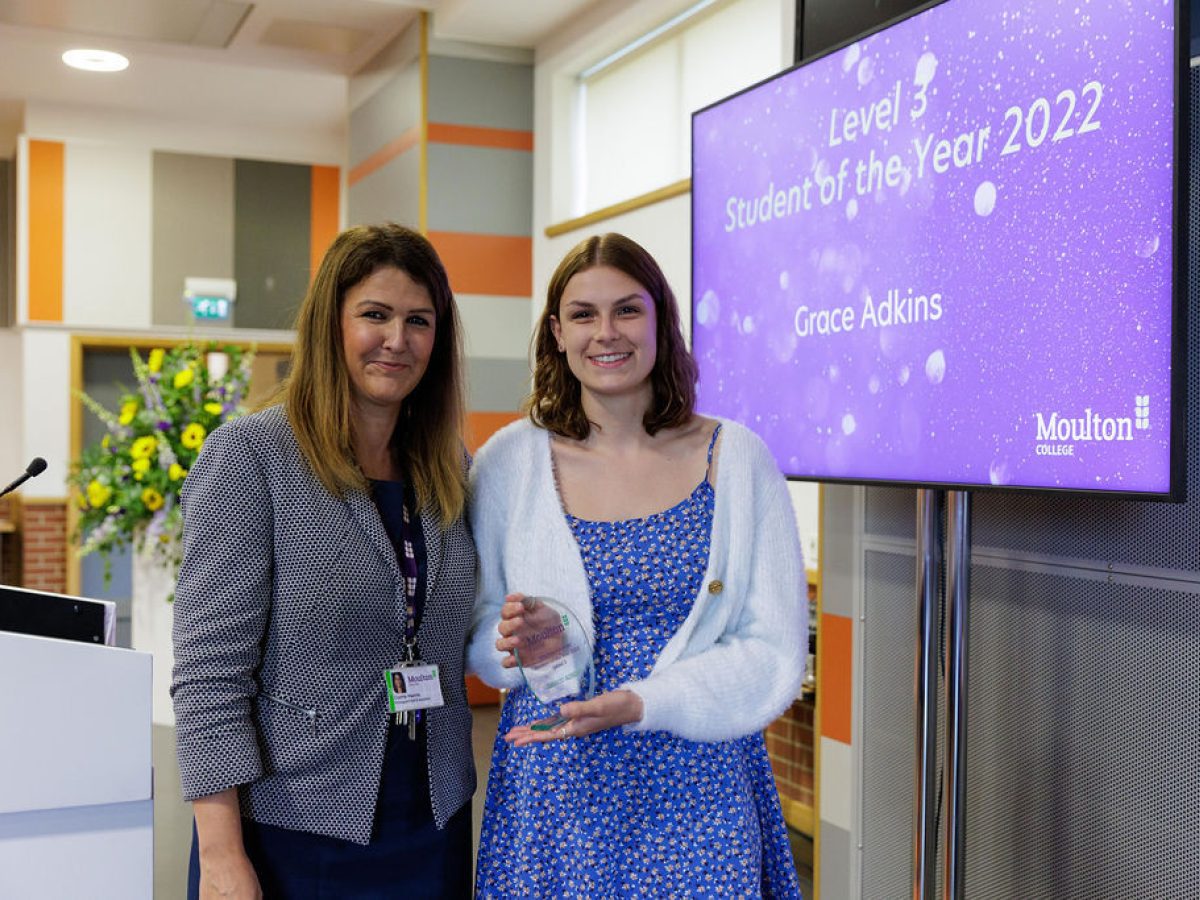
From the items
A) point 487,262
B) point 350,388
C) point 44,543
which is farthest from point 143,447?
point 44,543

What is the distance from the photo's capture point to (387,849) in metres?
1.62

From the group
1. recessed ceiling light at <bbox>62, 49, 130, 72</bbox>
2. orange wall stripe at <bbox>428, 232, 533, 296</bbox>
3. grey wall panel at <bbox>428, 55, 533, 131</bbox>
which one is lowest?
orange wall stripe at <bbox>428, 232, 533, 296</bbox>

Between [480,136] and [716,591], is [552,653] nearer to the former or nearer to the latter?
[716,591]

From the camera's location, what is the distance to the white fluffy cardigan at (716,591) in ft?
5.38

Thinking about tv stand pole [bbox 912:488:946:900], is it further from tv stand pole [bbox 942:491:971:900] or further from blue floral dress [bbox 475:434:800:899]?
blue floral dress [bbox 475:434:800:899]

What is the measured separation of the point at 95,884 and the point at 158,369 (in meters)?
3.42

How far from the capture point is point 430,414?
180 centimetres

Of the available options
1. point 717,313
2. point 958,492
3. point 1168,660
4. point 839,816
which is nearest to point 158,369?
point 717,313

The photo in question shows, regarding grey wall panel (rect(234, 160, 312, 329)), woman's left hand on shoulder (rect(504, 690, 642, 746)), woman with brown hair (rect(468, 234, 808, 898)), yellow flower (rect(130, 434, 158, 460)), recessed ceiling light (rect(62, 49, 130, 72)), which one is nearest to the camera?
woman's left hand on shoulder (rect(504, 690, 642, 746))

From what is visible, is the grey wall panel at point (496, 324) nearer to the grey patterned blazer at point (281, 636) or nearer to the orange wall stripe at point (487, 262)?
the orange wall stripe at point (487, 262)

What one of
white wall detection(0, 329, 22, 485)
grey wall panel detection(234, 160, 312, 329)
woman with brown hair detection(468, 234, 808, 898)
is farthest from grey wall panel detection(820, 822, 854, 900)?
white wall detection(0, 329, 22, 485)

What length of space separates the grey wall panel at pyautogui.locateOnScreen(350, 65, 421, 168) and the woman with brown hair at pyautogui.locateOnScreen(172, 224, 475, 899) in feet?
14.0

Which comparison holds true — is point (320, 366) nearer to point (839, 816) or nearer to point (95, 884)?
point (95, 884)

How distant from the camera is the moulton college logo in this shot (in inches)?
73.4
